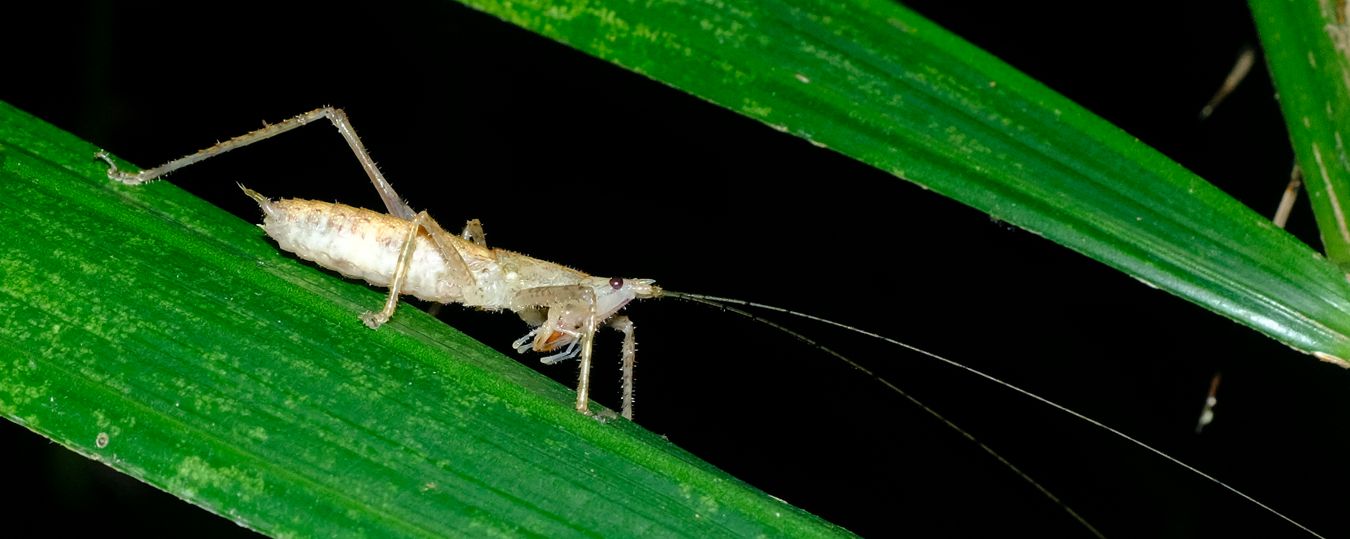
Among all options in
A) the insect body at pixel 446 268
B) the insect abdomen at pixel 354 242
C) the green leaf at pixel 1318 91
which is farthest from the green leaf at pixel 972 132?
the insect abdomen at pixel 354 242

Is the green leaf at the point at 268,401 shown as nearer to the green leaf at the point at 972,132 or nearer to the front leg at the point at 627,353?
the green leaf at the point at 972,132

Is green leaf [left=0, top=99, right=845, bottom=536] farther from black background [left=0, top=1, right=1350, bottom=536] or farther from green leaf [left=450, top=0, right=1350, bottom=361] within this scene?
black background [left=0, top=1, right=1350, bottom=536]

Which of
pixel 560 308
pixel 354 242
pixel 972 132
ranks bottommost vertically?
pixel 560 308

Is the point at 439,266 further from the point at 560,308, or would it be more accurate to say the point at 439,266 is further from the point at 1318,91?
the point at 1318,91

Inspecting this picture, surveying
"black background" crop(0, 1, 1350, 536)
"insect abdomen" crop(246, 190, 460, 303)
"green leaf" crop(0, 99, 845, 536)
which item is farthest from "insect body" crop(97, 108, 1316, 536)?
"black background" crop(0, 1, 1350, 536)

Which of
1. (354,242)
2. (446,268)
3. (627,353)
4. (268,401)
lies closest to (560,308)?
(627,353)

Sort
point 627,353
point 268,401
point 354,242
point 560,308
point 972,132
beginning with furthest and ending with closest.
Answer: point 627,353 → point 560,308 → point 354,242 → point 972,132 → point 268,401

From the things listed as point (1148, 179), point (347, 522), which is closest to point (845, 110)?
point (1148, 179)
